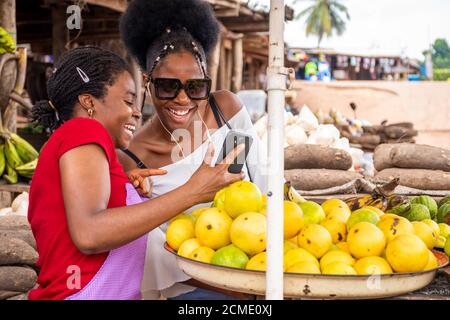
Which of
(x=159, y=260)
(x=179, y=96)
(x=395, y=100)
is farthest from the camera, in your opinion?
(x=395, y=100)

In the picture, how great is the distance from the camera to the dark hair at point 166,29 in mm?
2477

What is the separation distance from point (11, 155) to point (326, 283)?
4293 mm

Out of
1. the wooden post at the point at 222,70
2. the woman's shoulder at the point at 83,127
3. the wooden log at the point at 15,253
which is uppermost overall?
the wooden post at the point at 222,70

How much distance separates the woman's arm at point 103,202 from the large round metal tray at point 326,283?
0.72 ft

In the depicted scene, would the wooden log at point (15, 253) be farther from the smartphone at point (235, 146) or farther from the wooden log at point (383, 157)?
the wooden log at point (383, 157)

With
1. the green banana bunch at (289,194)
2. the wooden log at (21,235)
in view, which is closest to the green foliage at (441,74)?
the wooden log at (21,235)

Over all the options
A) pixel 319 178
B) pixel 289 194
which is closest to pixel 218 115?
pixel 289 194

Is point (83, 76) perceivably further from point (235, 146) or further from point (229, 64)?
point (229, 64)

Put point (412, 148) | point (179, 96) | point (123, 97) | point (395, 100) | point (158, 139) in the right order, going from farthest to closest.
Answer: point (395, 100) → point (412, 148) → point (158, 139) → point (179, 96) → point (123, 97)

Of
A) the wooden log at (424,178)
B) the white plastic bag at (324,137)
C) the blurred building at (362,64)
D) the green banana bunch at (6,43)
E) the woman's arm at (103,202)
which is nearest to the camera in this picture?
the woman's arm at (103,202)

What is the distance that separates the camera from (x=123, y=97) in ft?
6.19
